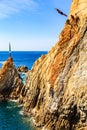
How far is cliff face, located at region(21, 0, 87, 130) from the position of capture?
48.1 m

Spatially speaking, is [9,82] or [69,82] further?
[9,82]

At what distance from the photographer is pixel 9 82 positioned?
88.7m

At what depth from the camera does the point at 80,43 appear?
169 feet

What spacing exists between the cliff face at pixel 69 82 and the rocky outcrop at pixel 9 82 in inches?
1076

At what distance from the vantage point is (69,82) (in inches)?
1993

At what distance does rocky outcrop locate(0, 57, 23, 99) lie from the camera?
285 feet

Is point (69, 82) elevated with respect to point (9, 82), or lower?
elevated

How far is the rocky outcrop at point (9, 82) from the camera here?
285 feet

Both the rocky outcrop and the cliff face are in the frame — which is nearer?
the cliff face

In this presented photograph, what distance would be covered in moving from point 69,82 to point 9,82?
40.5m

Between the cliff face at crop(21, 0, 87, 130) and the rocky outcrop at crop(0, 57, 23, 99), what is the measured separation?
89.7ft

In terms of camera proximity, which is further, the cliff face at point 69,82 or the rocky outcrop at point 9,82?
the rocky outcrop at point 9,82

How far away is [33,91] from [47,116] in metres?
14.3

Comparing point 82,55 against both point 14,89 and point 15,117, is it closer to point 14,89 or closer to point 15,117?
point 15,117
